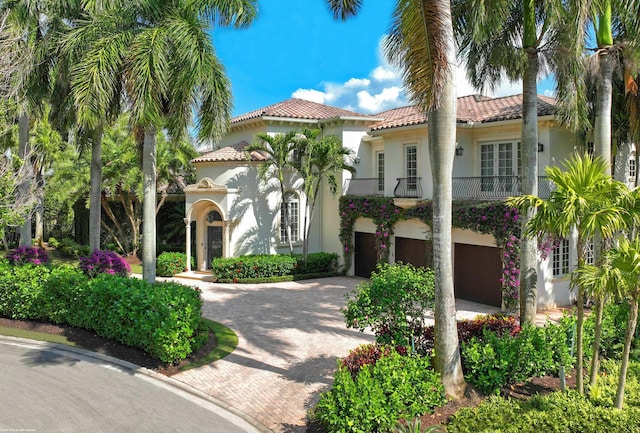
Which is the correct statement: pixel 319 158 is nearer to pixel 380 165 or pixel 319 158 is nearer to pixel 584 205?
pixel 380 165

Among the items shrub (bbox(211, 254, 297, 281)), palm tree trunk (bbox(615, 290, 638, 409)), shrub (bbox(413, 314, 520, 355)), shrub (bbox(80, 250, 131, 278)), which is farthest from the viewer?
shrub (bbox(211, 254, 297, 281))

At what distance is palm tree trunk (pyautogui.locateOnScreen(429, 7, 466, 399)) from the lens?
8289mm

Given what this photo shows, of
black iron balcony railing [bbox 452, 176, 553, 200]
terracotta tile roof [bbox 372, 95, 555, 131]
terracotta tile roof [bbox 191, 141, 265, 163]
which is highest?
terracotta tile roof [bbox 372, 95, 555, 131]

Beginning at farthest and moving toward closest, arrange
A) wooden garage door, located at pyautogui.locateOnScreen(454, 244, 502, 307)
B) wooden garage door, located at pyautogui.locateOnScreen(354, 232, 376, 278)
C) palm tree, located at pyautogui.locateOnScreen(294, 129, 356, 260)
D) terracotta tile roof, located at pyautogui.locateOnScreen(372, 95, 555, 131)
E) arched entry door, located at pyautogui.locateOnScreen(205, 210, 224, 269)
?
1. arched entry door, located at pyautogui.locateOnScreen(205, 210, 224, 269)
2. wooden garage door, located at pyautogui.locateOnScreen(354, 232, 376, 278)
3. palm tree, located at pyautogui.locateOnScreen(294, 129, 356, 260)
4. terracotta tile roof, located at pyautogui.locateOnScreen(372, 95, 555, 131)
5. wooden garage door, located at pyautogui.locateOnScreen(454, 244, 502, 307)

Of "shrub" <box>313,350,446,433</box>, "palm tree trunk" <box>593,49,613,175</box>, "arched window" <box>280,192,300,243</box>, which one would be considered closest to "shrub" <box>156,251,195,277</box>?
"arched window" <box>280,192,300,243</box>

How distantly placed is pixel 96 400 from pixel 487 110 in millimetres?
18035

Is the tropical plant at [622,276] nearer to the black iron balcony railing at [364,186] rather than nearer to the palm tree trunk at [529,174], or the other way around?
the palm tree trunk at [529,174]

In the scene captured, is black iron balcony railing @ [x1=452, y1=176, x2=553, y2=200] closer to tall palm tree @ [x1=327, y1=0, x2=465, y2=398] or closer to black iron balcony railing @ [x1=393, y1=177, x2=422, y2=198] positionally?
black iron balcony railing @ [x1=393, y1=177, x2=422, y2=198]

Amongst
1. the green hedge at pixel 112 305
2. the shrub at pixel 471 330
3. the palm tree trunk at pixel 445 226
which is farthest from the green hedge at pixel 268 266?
the palm tree trunk at pixel 445 226

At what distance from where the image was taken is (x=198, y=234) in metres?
25.0

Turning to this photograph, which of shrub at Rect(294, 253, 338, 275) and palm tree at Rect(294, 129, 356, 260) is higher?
palm tree at Rect(294, 129, 356, 260)

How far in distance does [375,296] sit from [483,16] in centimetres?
642

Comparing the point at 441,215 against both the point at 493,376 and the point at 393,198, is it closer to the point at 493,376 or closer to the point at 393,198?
the point at 493,376

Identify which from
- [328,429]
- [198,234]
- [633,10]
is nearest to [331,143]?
[198,234]
